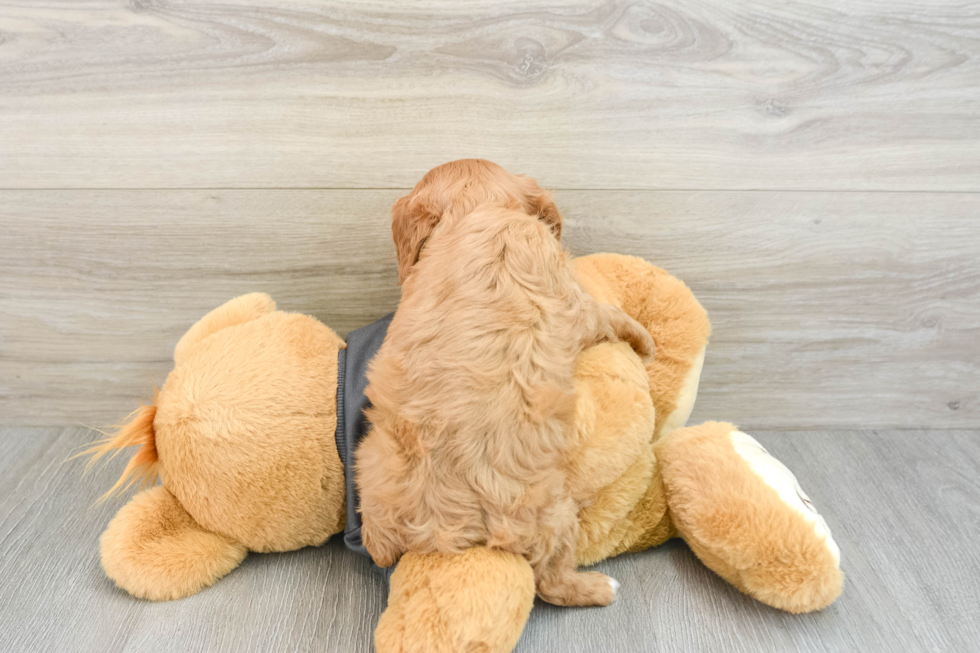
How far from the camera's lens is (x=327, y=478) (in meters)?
0.81

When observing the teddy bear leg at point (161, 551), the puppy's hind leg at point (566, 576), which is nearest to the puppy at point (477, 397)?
the puppy's hind leg at point (566, 576)

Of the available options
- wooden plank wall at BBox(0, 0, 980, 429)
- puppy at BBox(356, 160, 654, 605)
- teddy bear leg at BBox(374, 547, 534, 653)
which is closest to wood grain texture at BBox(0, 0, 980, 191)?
wooden plank wall at BBox(0, 0, 980, 429)

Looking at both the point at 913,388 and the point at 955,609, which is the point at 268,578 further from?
the point at 913,388

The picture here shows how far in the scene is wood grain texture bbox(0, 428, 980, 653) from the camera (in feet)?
2.45

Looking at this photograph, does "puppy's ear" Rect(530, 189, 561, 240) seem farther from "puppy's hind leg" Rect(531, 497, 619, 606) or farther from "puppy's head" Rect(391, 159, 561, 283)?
"puppy's hind leg" Rect(531, 497, 619, 606)

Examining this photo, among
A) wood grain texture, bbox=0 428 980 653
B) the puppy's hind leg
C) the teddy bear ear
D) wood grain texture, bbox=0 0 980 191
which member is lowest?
wood grain texture, bbox=0 428 980 653

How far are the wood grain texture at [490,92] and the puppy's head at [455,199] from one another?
0.69 ft

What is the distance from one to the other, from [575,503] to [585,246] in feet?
1.38

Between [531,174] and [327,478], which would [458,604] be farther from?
[531,174]

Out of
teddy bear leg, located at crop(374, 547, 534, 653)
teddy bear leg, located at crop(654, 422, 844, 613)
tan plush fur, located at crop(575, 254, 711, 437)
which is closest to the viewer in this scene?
teddy bear leg, located at crop(374, 547, 534, 653)

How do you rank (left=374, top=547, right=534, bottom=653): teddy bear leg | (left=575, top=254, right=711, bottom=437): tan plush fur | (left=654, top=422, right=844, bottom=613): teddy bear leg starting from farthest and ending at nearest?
1. (left=575, top=254, right=711, bottom=437): tan plush fur
2. (left=654, top=422, right=844, bottom=613): teddy bear leg
3. (left=374, top=547, right=534, bottom=653): teddy bear leg

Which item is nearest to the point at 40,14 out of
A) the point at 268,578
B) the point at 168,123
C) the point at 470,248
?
the point at 168,123

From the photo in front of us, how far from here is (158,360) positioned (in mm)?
1075

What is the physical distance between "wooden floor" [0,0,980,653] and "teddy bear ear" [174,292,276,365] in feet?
0.36
